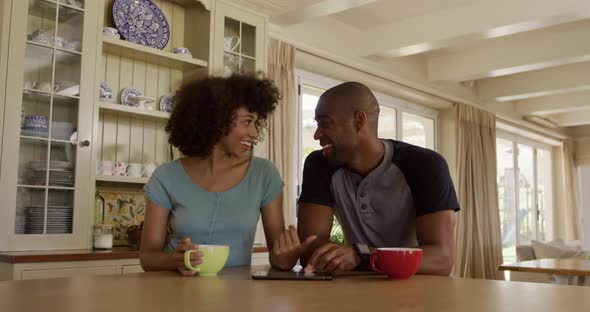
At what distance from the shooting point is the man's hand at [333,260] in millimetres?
1292

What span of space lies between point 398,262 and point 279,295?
0.35m

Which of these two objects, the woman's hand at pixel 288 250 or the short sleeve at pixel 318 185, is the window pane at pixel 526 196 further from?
the woman's hand at pixel 288 250

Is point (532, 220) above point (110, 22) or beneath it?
beneath

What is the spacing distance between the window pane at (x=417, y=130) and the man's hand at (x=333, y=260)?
4.93 m

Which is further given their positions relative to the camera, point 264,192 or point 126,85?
point 126,85

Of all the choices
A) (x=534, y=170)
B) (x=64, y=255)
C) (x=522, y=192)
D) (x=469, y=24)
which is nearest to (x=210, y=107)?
(x=64, y=255)

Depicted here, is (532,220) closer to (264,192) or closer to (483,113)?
(483,113)

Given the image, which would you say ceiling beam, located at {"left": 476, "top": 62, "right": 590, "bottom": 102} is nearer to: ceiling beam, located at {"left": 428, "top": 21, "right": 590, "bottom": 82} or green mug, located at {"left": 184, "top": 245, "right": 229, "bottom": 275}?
ceiling beam, located at {"left": 428, "top": 21, "right": 590, "bottom": 82}

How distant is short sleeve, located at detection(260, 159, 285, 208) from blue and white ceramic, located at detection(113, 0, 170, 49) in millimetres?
1844

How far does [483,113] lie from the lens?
22.7ft

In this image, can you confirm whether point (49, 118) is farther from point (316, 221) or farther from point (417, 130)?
point (417, 130)

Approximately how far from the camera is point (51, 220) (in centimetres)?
277

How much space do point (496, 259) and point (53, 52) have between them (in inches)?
224

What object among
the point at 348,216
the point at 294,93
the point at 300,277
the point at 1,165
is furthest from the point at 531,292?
the point at 294,93
